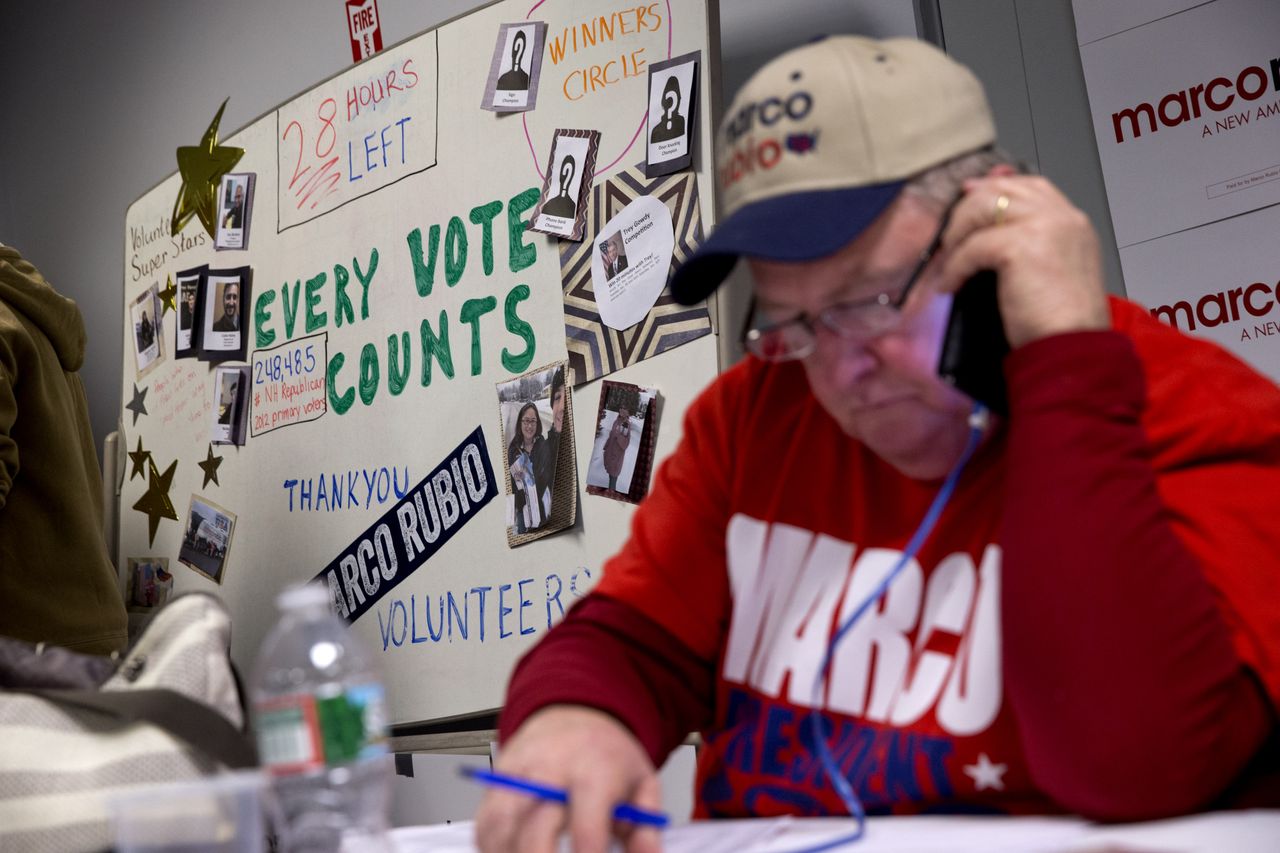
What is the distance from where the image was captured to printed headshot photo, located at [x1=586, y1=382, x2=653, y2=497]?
1805 mm

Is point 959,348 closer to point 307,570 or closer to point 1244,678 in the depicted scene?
point 1244,678

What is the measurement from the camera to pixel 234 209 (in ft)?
8.75

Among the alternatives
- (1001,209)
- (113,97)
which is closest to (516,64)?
(1001,209)

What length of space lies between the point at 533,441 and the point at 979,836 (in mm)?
1321

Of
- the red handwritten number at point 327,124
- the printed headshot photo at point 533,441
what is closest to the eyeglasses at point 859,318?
the printed headshot photo at point 533,441

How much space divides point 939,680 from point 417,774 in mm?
1760

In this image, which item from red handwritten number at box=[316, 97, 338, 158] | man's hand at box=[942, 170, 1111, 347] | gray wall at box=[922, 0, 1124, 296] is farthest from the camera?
red handwritten number at box=[316, 97, 338, 158]

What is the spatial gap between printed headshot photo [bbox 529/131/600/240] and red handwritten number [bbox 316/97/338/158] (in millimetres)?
650

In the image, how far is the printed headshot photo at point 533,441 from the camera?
1.92 m

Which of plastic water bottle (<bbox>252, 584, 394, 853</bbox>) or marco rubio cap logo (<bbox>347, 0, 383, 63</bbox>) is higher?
marco rubio cap logo (<bbox>347, 0, 383, 63</bbox>)

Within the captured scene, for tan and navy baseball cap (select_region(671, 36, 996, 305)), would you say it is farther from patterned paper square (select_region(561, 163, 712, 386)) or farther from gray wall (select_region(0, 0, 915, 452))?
gray wall (select_region(0, 0, 915, 452))

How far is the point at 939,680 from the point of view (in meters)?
0.82

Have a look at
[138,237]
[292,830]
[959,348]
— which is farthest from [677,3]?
[138,237]

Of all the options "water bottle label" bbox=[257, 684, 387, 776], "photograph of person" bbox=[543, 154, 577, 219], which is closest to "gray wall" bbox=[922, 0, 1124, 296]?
"photograph of person" bbox=[543, 154, 577, 219]
